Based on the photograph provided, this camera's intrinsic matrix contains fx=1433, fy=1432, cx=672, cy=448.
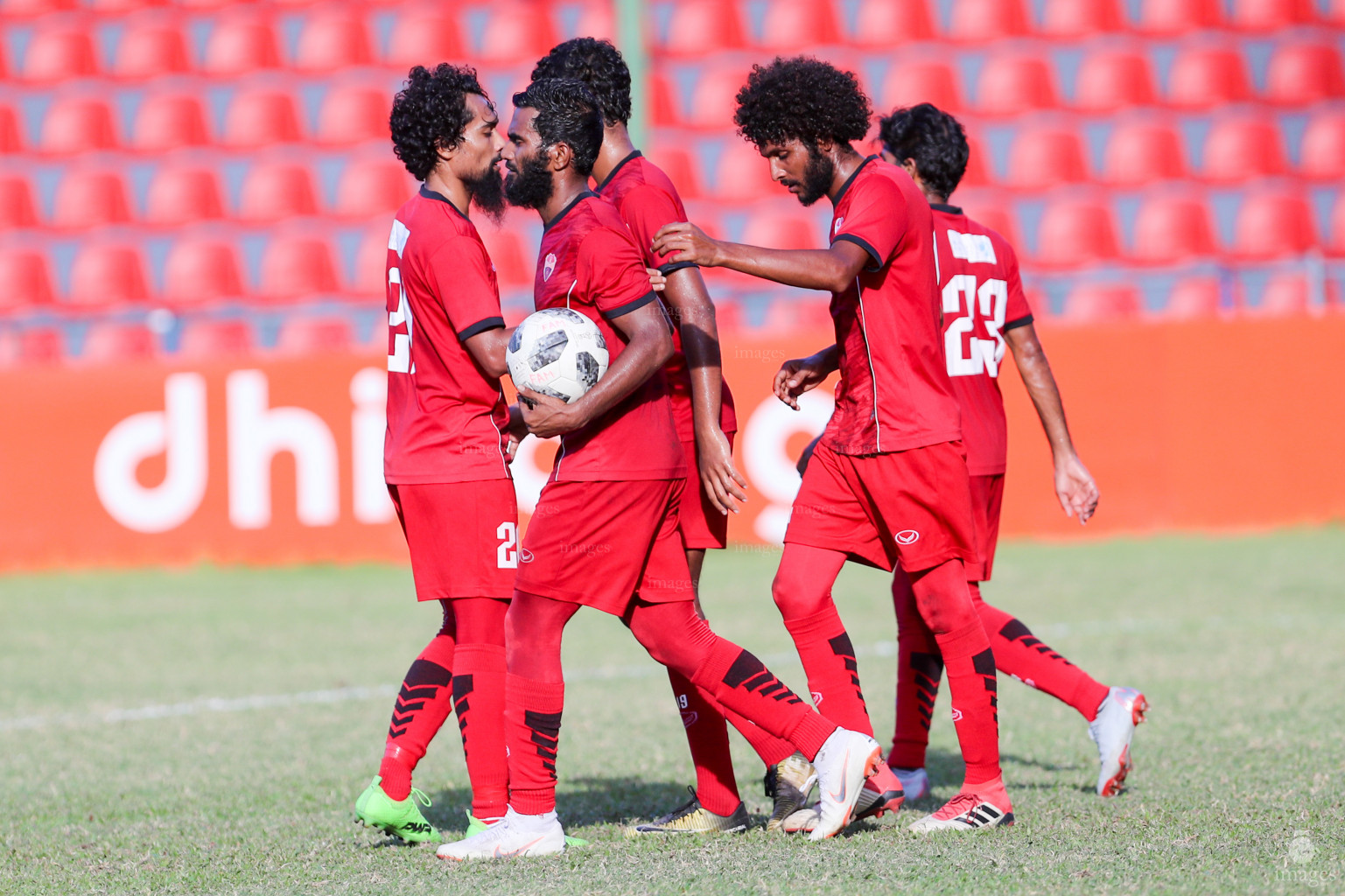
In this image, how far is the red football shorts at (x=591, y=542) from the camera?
3455mm

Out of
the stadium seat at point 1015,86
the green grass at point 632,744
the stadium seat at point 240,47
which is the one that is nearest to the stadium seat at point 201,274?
the stadium seat at point 240,47

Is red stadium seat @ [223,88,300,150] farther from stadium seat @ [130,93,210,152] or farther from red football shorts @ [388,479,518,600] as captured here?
red football shorts @ [388,479,518,600]

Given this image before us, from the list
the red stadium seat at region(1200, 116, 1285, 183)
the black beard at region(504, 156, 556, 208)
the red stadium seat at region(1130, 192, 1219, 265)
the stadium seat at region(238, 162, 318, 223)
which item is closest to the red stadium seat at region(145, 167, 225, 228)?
the stadium seat at region(238, 162, 318, 223)

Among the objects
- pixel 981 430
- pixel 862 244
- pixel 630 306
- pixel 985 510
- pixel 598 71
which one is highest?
pixel 598 71

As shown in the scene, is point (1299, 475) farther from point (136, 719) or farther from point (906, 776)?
point (136, 719)

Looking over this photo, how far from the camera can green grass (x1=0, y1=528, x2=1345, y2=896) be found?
3.32 m

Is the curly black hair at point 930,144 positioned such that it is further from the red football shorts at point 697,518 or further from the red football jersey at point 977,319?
the red football shorts at point 697,518

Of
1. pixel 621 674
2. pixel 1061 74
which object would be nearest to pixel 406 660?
pixel 621 674

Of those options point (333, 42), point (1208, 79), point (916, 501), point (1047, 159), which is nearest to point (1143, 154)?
point (1047, 159)

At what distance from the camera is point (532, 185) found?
3586 millimetres

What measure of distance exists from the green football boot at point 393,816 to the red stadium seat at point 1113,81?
37.1 feet

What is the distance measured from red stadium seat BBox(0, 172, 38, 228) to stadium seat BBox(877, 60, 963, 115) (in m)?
7.91

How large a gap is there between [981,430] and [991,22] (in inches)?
415

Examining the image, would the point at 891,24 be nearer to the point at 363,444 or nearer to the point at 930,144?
the point at 363,444
